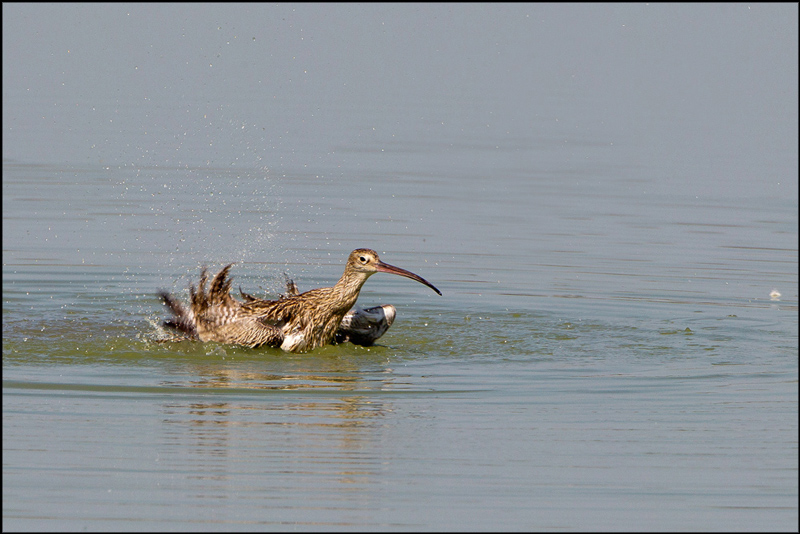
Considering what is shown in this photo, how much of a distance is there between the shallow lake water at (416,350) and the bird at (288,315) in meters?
0.22

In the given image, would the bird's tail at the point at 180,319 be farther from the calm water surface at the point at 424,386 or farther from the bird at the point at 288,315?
the calm water surface at the point at 424,386

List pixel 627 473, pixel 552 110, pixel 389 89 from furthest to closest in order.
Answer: pixel 389 89 < pixel 552 110 < pixel 627 473

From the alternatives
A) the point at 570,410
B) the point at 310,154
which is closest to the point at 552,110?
the point at 310,154

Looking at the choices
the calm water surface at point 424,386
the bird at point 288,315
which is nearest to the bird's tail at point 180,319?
the bird at point 288,315

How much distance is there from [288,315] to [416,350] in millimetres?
1218

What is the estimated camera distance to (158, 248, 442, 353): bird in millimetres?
12500

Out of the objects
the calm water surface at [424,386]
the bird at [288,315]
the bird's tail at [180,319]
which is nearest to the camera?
the calm water surface at [424,386]

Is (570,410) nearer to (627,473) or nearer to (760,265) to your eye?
(627,473)

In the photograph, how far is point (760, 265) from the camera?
1705 cm

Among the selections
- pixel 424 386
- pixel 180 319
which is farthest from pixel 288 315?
pixel 424 386

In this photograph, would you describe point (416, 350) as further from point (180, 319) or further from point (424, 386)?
point (180, 319)

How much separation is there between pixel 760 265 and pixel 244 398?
885 cm

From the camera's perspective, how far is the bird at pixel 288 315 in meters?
12.5

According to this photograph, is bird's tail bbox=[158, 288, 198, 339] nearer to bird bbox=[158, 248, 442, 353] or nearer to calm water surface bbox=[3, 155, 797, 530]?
bird bbox=[158, 248, 442, 353]
